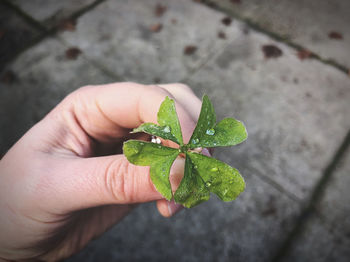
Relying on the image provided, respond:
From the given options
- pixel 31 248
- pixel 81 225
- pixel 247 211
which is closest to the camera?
pixel 31 248

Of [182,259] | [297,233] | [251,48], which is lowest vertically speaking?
[182,259]

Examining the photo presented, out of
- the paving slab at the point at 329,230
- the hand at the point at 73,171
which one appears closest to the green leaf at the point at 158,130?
the hand at the point at 73,171

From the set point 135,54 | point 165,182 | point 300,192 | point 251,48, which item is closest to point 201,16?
point 251,48

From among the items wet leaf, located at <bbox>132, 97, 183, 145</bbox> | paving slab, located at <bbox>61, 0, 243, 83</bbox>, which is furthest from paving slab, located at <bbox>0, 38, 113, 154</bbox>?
wet leaf, located at <bbox>132, 97, 183, 145</bbox>

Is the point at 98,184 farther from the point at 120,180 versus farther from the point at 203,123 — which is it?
the point at 203,123

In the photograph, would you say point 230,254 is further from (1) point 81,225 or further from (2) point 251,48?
(2) point 251,48

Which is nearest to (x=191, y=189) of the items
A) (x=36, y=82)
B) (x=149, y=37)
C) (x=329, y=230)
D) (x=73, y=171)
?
(x=73, y=171)

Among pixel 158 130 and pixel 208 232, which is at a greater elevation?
pixel 158 130
